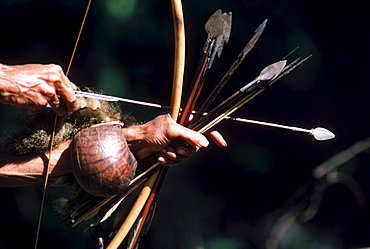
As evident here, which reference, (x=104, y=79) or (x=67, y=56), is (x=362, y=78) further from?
(x=67, y=56)

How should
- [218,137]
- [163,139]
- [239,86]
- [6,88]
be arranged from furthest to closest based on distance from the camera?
[239,86]
[218,137]
[163,139]
[6,88]

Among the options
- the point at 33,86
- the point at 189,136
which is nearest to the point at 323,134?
the point at 189,136

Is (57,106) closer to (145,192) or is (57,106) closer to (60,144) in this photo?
(60,144)

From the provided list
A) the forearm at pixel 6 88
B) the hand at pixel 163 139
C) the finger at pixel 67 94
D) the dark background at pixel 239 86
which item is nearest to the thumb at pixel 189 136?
the hand at pixel 163 139

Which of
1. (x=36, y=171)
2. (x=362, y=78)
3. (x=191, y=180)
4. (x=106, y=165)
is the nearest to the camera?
(x=106, y=165)

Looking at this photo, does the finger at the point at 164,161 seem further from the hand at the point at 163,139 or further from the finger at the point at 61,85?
the finger at the point at 61,85

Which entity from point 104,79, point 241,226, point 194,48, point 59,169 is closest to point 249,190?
point 241,226
